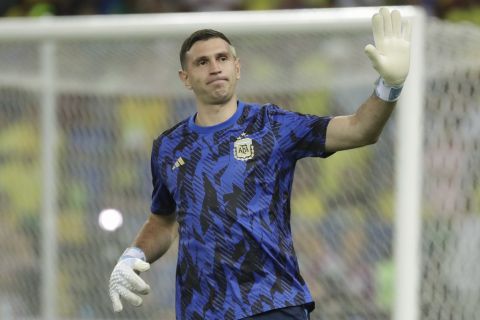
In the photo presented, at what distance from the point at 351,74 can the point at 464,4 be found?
295 centimetres

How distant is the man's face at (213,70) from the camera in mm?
3523

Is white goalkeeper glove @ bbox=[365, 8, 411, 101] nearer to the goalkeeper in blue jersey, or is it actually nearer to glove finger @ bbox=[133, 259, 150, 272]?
the goalkeeper in blue jersey

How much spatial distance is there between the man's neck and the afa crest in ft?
0.33

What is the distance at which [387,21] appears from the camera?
3230 millimetres

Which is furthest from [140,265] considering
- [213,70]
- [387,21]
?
[387,21]

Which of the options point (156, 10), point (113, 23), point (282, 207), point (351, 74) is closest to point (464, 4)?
point (156, 10)

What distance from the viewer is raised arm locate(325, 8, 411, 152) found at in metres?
3.19

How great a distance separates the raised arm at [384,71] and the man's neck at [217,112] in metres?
0.41

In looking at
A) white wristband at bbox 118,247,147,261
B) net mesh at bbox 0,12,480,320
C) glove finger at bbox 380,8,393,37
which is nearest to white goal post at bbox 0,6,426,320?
net mesh at bbox 0,12,480,320

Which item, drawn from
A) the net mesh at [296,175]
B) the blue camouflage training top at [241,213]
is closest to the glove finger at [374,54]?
the blue camouflage training top at [241,213]

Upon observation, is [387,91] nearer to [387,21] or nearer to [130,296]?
[387,21]

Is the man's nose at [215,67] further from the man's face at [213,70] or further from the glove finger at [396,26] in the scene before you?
the glove finger at [396,26]

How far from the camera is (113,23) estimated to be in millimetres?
5793

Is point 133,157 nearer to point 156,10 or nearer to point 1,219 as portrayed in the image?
point 1,219
